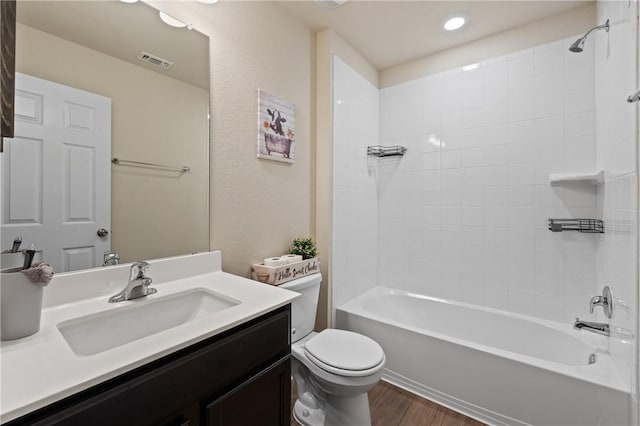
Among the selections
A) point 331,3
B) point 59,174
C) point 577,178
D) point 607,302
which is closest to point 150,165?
point 59,174

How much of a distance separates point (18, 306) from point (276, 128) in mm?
1417

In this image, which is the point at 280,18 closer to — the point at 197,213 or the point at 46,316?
the point at 197,213

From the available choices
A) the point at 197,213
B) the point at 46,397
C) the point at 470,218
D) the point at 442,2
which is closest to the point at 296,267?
the point at 197,213

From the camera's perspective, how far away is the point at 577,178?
1.79 meters

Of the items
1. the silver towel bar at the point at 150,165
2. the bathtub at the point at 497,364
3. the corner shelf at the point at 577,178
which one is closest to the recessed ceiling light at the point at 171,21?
the silver towel bar at the point at 150,165

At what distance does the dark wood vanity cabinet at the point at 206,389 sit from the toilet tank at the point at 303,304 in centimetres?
56

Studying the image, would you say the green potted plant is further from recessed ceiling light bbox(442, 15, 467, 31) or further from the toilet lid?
recessed ceiling light bbox(442, 15, 467, 31)

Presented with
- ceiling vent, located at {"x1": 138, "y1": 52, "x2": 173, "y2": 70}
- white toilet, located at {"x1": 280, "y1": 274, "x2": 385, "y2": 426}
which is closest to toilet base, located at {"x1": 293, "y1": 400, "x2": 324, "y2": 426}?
white toilet, located at {"x1": 280, "y1": 274, "x2": 385, "y2": 426}

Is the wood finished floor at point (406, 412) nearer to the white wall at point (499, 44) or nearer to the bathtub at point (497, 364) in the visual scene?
the bathtub at point (497, 364)

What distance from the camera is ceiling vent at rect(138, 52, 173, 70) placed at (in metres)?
1.21

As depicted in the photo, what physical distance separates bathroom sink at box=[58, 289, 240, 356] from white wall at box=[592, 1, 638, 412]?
161cm

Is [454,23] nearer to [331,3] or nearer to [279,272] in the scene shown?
[331,3]

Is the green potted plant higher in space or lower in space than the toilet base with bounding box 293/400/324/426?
higher

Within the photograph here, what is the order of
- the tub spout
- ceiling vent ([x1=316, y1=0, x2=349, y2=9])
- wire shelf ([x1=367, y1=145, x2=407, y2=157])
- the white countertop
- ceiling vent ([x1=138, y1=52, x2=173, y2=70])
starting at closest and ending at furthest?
1. the white countertop
2. ceiling vent ([x1=138, y1=52, x2=173, y2=70])
3. the tub spout
4. ceiling vent ([x1=316, y1=0, x2=349, y2=9])
5. wire shelf ([x1=367, y1=145, x2=407, y2=157])
